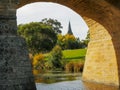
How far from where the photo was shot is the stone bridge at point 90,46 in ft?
36.0

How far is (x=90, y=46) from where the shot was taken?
2231cm

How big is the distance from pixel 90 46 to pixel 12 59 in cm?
1181

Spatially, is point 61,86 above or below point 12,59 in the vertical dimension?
below

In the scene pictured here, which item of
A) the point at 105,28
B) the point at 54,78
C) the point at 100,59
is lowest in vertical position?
the point at 54,78

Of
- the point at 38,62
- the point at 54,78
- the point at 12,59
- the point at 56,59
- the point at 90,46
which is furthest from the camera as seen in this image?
the point at 38,62

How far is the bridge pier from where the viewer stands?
10.8m

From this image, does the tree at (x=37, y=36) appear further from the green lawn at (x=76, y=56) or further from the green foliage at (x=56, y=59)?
the green foliage at (x=56, y=59)

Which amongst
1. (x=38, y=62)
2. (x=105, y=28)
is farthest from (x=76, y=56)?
(x=105, y=28)

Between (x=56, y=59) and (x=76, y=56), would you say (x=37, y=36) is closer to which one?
(x=76, y=56)

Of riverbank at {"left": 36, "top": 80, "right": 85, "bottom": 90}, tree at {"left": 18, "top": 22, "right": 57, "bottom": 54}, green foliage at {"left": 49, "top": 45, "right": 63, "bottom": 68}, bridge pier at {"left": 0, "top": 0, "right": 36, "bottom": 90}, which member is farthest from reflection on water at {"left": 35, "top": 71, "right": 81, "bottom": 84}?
tree at {"left": 18, "top": 22, "right": 57, "bottom": 54}

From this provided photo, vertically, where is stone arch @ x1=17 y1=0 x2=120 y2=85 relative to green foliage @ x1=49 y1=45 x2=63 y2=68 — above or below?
above

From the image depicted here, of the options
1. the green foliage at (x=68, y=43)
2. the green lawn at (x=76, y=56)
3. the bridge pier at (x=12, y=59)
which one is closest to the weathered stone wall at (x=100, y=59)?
the bridge pier at (x=12, y=59)

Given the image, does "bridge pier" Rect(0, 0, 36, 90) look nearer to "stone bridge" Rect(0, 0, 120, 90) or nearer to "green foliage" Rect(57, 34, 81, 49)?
"stone bridge" Rect(0, 0, 120, 90)

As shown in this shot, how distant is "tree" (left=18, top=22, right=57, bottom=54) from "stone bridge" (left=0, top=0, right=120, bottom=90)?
3374 cm
